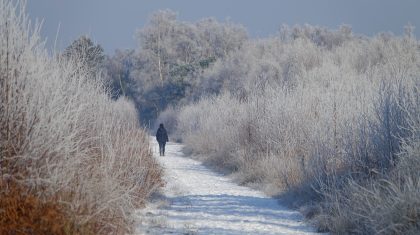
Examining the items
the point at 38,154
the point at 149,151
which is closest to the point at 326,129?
the point at 149,151

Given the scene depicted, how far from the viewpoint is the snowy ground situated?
9844 mm

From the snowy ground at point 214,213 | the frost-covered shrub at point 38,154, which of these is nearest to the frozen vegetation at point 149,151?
the frost-covered shrub at point 38,154

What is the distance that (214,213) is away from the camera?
11.7 meters

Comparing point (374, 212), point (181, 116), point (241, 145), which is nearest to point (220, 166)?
point (241, 145)

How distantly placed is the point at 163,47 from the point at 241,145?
40839 mm

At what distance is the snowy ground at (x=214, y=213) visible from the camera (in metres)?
9.84

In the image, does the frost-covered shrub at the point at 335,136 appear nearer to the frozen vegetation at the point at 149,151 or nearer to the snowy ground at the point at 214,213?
the frozen vegetation at the point at 149,151

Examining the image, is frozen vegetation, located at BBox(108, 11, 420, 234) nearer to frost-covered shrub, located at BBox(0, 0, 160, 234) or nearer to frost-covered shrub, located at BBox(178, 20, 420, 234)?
frost-covered shrub, located at BBox(178, 20, 420, 234)

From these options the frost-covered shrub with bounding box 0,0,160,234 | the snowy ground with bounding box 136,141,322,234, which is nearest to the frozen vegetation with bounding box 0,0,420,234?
the frost-covered shrub with bounding box 0,0,160,234

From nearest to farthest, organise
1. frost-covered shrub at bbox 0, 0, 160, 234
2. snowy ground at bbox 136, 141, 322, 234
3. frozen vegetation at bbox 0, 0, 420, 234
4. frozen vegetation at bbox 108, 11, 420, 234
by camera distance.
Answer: frost-covered shrub at bbox 0, 0, 160, 234, frozen vegetation at bbox 0, 0, 420, 234, frozen vegetation at bbox 108, 11, 420, 234, snowy ground at bbox 136, 141, 322, 234

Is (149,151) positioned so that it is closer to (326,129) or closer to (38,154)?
(326,129)

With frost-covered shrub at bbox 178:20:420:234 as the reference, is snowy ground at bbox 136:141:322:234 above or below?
below

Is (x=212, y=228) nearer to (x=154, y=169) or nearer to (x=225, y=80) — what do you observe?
(x=154, y=169)

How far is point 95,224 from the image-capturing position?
22.0ft
